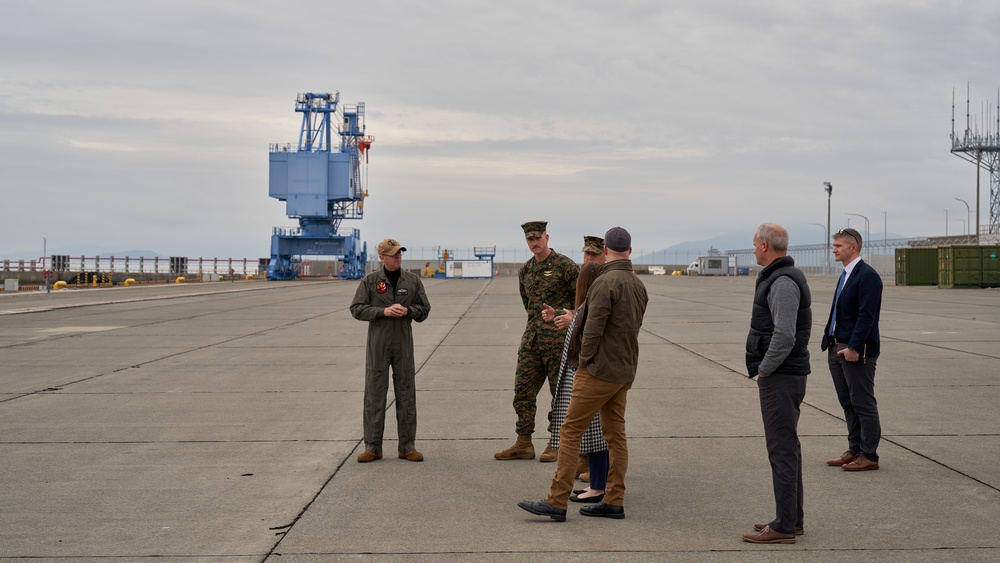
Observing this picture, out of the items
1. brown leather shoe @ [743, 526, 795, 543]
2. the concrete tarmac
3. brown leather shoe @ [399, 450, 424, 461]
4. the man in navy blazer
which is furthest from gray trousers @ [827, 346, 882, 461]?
brown leather shoe @ [399, 450, 424, 461]

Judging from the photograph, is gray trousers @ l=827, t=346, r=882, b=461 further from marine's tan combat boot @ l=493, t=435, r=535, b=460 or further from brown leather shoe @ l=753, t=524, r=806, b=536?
marine's tan combat boot @ l=493, t=435, r=535, b=460

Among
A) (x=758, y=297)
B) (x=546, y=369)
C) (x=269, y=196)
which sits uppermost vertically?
(x=269, y=196)

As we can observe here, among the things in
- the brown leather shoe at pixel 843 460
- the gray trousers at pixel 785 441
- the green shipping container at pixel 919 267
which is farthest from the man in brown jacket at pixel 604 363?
the green shipping container at pixel 919 267

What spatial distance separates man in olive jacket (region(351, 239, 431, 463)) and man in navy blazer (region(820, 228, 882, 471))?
10.4ft

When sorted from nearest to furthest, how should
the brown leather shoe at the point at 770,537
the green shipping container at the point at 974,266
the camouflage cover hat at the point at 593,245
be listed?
the brown leather shoe at the point at 770,537 < the camouflage cover hat at the point at 593,245 < the green shipping container at the point at 974,266

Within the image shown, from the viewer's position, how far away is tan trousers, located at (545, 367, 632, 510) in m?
5.49

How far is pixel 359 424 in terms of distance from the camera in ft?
29.0

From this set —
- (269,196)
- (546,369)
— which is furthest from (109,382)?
(269,196)

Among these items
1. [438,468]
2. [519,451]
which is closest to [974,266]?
[519,451]

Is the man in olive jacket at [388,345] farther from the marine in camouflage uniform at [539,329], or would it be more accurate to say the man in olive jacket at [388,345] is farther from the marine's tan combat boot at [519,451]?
the marine in camouflage uniform at [539,329]

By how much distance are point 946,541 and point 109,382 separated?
1003 cm

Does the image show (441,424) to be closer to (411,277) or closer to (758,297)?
(411,277)

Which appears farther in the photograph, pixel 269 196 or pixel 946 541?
pixel 269 196

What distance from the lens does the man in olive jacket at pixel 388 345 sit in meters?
7.22
